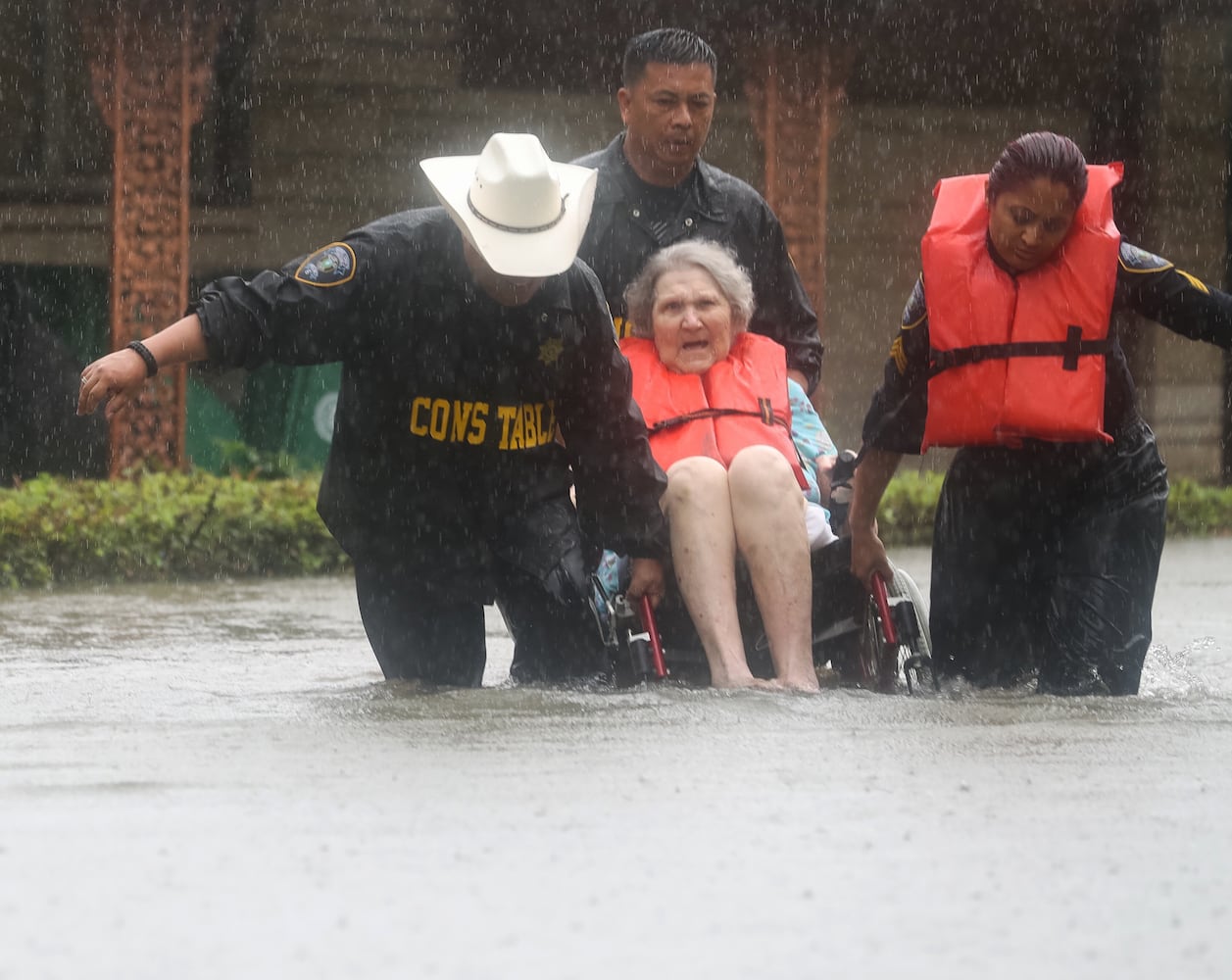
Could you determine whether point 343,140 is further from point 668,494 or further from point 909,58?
point 668,494

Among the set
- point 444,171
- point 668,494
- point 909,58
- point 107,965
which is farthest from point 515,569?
point 909,58

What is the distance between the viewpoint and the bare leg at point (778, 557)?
5.75 m

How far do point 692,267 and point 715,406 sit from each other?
0.38 metres

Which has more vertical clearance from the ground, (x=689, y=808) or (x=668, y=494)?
(x=668, y=494)

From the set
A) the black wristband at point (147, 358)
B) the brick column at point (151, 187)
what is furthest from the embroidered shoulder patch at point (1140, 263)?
the brick column at point (151, 187)

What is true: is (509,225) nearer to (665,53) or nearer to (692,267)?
(692,267)

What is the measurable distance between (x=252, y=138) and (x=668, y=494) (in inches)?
435

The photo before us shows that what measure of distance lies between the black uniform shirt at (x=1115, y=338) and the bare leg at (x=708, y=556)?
0.36m

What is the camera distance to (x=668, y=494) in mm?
5820

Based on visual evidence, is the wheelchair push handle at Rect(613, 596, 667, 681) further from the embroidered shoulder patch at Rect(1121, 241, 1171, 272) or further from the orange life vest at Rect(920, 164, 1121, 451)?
the embroidered shoulder patch at Rect(1121, 241, 1171, 272)

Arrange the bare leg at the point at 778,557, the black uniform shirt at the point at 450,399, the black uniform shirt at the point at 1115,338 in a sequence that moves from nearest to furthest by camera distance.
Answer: the black uniform shirt at the point at 450,399 → the black uniform shirt at the point at 1115,338 → the bare leg at the point at 778,557

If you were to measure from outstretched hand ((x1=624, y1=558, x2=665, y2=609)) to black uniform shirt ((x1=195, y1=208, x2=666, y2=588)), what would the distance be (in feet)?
0.39

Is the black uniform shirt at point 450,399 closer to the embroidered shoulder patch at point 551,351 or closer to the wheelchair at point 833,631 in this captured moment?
the embroidered shoulder patch at point 551,351

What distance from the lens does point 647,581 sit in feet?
19.1
